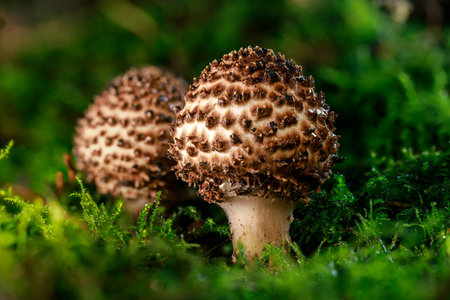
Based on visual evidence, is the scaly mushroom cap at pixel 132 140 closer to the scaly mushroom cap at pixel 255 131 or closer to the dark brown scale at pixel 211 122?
the scaly mushroom cap at pixel 255 131

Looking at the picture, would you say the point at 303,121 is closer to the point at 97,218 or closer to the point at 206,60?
the point at 97,218

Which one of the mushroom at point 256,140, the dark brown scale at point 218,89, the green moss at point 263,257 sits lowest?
the green moss at point 263,257

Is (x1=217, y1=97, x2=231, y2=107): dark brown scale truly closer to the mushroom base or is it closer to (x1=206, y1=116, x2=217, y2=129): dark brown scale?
(x1=206, y1=116, x2=217, y2=129): dark brown scale

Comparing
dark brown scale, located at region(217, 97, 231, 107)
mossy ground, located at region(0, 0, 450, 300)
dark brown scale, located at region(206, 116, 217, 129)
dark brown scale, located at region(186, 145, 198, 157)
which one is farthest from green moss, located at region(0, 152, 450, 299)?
dark brown scale, located at region(217, 97, 231, 107)

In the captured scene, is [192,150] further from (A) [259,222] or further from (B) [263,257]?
(B) [263,257]

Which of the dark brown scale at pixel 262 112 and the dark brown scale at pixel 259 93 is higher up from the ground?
the dark brown scale at pixel 259 93

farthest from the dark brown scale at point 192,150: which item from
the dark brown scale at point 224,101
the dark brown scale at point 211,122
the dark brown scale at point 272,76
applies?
the dark brown scale at point 272,76
